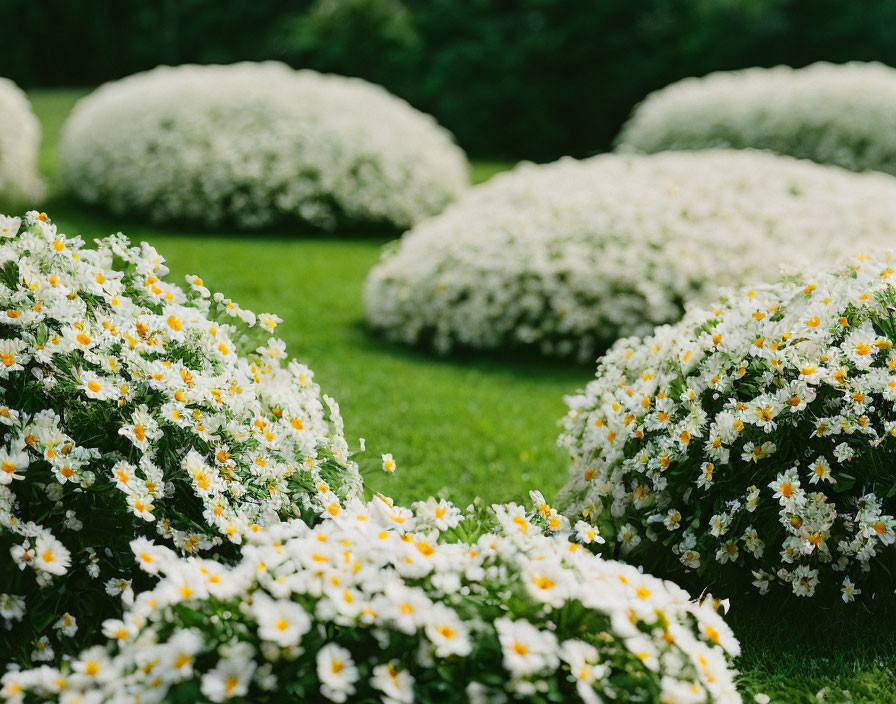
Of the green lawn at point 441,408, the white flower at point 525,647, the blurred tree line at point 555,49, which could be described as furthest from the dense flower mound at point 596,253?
the blurred tree line at point 555,49

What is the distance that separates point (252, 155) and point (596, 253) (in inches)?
202

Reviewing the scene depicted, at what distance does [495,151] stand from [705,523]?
1822 centimetres

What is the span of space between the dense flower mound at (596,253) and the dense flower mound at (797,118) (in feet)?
15.0

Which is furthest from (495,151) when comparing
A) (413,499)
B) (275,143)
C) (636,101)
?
(413,499)

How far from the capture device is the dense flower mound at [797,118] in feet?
37.7

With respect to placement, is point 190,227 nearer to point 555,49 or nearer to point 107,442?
point 107,442

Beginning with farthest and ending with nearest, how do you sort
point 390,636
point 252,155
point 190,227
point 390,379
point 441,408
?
1. point 252,155
2. point 190,227
3. point 390,379
4. point 441,408
5. point 390,636

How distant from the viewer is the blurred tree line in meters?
18.9

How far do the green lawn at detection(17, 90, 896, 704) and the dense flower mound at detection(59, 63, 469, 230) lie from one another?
502mm

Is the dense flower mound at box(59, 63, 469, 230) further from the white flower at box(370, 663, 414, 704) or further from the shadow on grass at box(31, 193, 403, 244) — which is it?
the white flower at box(370, 663, 414, 704)

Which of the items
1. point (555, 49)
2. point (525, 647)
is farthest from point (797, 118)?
point (525, 647)

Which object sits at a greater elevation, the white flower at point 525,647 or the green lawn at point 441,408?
the white flower at point 525,647

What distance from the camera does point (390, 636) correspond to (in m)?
1.93

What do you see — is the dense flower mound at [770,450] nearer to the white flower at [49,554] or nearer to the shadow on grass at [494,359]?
the white flower at [49,554]
